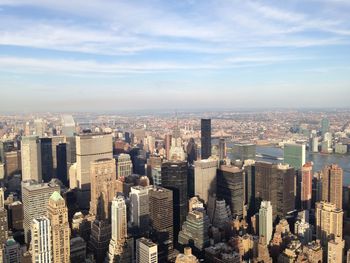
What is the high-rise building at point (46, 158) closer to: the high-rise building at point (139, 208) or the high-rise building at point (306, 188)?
the high-rise building at point (139, 208)

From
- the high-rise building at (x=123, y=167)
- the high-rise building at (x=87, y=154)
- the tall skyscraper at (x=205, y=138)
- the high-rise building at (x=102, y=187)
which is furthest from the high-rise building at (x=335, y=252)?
the tall skyscraper at (x=205, y=138)

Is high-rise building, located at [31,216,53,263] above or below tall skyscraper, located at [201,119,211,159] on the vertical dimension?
below

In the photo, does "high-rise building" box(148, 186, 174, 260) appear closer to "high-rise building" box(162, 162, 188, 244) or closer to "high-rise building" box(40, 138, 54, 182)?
"high-rise building" box(162, 162, 188, 244)

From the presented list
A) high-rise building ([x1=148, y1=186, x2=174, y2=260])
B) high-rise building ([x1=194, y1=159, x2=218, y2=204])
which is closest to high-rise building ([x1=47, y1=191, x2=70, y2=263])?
high-rise building ([x1=148, y1=186, x2=174, y2=260])

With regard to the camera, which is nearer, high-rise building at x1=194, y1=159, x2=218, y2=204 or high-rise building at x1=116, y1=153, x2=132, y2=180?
high-rise building at x1=194, y1=159, x2=218, y2=204

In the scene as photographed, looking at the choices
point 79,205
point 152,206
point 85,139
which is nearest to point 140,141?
point 85,139

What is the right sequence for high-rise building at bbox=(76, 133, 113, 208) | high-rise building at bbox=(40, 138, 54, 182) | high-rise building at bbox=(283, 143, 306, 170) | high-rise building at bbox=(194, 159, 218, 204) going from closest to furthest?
high-rise building at bbox=(194, 159, 218, 204) < high-rise building at bbox=(76, 133, 113, 208) < high-rise building at bbox=(283, 143, 306, 170) < high-rise building at bbox=(40, 138, 54, 182)

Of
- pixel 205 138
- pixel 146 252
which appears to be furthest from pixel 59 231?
pixel 205 138
